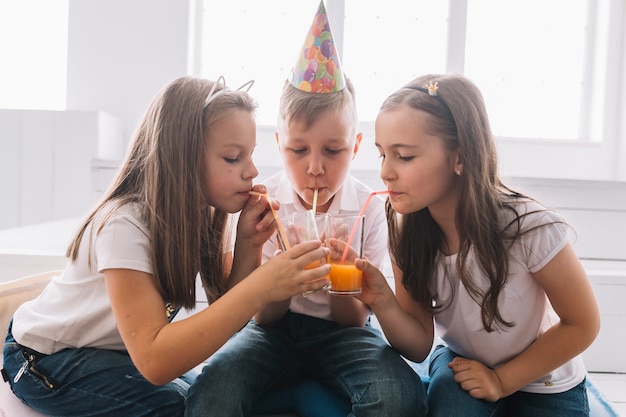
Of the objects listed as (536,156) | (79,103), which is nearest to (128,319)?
(79,103)

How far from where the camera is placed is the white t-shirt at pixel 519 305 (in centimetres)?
112

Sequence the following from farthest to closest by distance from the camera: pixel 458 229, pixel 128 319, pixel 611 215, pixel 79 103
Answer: pixel 79 103, pixel 611 215, pixel 458 229, pixel 128 319

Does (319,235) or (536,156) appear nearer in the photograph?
(319,235)

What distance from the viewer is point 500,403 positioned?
1171mm

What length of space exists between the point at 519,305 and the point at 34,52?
282 cm

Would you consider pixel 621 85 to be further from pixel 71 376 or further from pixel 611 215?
pixel 71 376

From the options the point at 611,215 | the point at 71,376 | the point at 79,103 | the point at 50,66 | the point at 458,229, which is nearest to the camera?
the point at 71,376

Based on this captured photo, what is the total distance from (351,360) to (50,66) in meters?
2.53

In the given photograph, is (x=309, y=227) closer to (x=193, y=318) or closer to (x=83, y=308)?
(x=193, y=318)

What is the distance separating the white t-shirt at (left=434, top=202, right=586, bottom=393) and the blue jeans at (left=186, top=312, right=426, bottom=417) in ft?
0.54

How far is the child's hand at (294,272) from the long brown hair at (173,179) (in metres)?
0.20

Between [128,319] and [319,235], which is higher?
[319,235]

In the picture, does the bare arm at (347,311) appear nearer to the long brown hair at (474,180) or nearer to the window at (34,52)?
the long brown hair at (474,180)

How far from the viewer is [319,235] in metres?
→ 1.05
